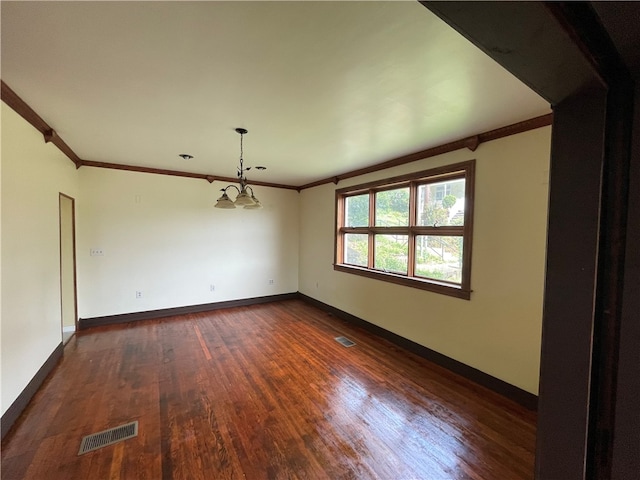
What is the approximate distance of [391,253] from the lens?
12.9 feet

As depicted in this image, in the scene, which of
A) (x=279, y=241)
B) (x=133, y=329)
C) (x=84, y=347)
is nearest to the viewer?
(x=84, y=347)

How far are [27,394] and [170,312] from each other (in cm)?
242

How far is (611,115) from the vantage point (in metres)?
0.75

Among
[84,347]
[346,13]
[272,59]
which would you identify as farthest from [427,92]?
[84,347]

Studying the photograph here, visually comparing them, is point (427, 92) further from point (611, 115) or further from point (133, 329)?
point (133, 329)

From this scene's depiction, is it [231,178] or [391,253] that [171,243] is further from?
[391,253]

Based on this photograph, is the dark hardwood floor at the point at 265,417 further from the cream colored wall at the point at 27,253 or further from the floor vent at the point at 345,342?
the cream colored wall at the point at 27,253

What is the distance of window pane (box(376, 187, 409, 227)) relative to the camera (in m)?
3.69

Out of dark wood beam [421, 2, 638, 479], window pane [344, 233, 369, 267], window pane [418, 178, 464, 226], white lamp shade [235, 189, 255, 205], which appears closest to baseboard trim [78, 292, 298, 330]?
window pane [344, 233, 369, 267]

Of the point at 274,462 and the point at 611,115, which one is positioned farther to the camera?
the point at 274,462

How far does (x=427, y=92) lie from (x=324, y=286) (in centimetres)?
387

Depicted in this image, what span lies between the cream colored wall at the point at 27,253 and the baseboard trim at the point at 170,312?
104 cm

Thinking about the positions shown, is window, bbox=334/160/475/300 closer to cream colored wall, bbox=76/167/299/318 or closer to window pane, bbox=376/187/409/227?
window pane, bbox=376/187/409/227

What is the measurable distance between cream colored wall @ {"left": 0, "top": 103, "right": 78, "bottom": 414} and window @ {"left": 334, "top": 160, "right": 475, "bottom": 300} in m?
3.74
